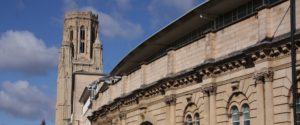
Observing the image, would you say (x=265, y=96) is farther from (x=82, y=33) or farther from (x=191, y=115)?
(x=82, y=33)

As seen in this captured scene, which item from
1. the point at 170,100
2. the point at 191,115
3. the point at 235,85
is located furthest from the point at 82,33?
the point at 235,85

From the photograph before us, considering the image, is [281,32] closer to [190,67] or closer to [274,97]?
[274,97]

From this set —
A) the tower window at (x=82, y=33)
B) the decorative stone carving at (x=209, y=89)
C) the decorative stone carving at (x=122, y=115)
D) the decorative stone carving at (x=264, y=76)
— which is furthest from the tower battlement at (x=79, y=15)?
the decorative stone carving at (x=264, y=76)

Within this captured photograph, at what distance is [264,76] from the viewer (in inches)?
920

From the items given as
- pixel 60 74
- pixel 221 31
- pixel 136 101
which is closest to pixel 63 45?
pixel 60 74

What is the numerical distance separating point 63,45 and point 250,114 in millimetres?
162516

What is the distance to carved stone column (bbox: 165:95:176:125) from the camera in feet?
105

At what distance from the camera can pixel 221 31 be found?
1104 inches

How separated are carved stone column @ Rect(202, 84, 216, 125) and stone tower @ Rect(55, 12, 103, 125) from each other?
140 metres

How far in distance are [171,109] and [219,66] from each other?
6073mm

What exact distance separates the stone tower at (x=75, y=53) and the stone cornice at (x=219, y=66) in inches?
5190

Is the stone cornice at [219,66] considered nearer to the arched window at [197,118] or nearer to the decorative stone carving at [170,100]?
the decorative stone carving at [170,100]

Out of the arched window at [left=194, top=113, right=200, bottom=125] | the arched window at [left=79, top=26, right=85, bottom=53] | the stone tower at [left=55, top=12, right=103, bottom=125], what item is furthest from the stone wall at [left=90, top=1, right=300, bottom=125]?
the arched window at [left=79, top=26, right=85, bottom=53]

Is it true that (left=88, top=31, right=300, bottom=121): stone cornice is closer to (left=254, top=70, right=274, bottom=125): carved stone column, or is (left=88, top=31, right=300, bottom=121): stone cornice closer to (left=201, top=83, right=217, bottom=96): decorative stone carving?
(left=201, top=83, right=217, bottom=96): decorative stone carving
